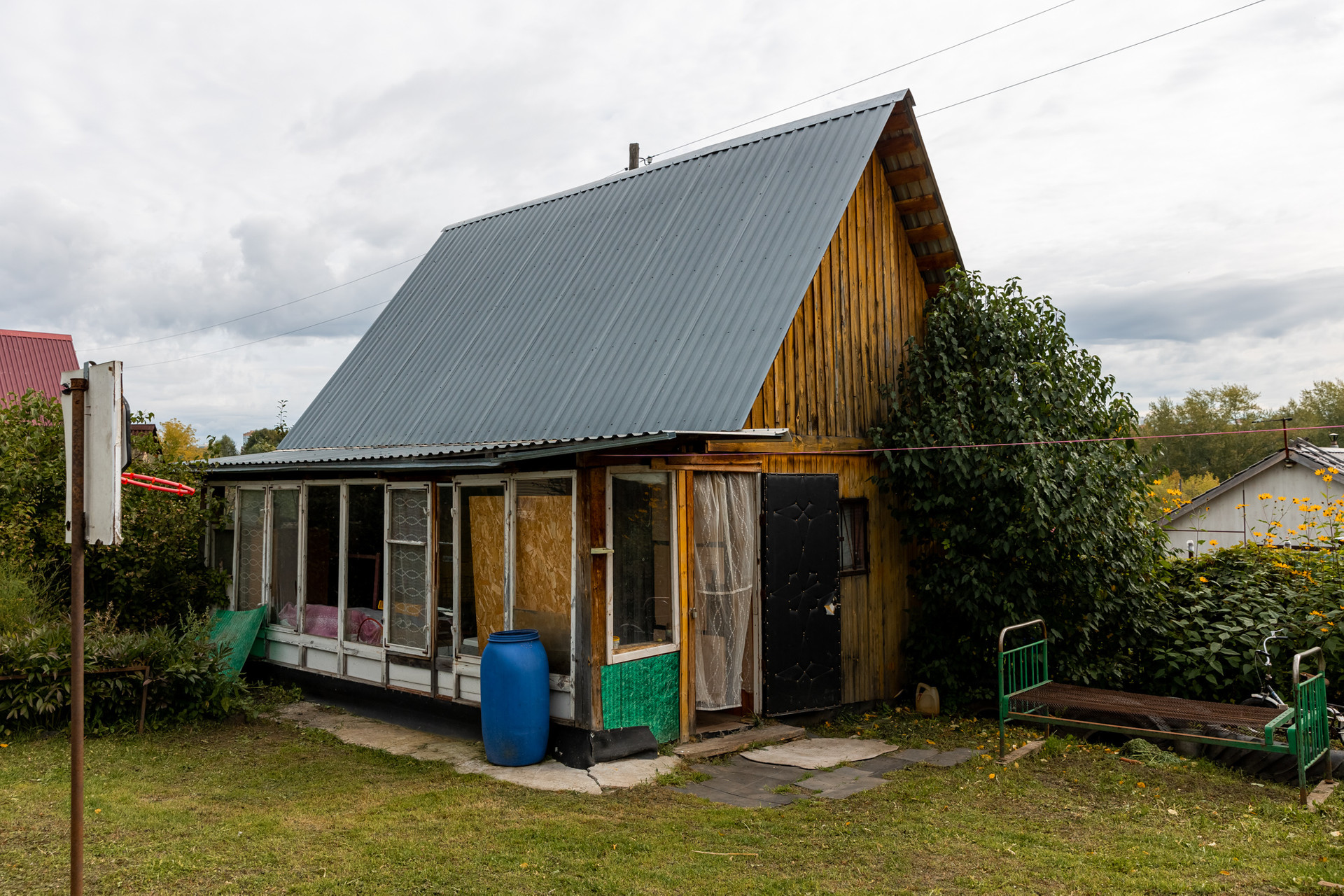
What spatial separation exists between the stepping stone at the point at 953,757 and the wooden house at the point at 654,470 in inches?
54.0

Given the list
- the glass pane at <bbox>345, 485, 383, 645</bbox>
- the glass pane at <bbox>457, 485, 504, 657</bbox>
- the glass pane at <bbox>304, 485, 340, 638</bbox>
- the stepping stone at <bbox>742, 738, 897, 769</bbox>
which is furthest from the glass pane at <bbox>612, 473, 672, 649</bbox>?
the glass pane at <bbox>304, 485, 340, 638</bbox>

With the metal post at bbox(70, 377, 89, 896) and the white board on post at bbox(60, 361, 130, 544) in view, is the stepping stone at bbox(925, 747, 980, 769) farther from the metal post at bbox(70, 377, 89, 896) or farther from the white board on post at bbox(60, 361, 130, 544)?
the white board on post at bbox(60, 361, 130, 544)

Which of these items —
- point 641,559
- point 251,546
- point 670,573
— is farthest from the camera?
point 251,546

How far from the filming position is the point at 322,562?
11.0 m

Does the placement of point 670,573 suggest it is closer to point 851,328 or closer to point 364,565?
point 364,565

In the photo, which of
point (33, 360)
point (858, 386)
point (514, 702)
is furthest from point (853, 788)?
point (33, 360)

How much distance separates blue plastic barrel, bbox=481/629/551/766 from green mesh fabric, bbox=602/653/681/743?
1.78 ft

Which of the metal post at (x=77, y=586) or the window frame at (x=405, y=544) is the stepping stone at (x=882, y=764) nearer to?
the window frame at (x=405, y=544)

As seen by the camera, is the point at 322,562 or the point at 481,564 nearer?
the point at 481,564

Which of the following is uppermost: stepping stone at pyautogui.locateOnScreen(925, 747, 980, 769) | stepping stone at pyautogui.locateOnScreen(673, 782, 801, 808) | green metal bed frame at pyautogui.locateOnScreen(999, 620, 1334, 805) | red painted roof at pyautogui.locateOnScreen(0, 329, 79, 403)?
red painted roof at pyautogui.locateOnScreen(0, 329, 79, 403)

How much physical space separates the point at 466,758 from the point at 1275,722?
6314mm

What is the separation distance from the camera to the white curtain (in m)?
8.99

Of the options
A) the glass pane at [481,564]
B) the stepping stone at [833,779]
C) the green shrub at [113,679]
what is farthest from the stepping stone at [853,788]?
the green shrub at [113,679]

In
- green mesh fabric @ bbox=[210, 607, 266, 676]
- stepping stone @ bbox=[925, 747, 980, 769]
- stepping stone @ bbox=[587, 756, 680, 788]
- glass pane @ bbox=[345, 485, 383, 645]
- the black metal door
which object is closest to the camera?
stepping stone @ bbox=[587, 756, 680, 788]
